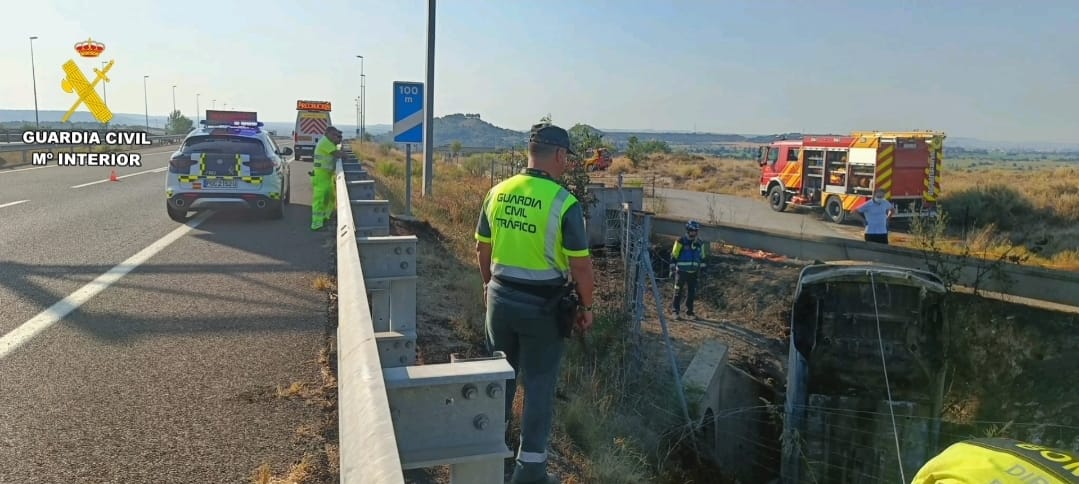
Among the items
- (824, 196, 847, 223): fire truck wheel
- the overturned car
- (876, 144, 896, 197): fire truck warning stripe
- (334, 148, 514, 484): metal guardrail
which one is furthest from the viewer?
(824, 196, 847, 223): fire truck wheel

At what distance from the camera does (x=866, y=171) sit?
75.0 feet

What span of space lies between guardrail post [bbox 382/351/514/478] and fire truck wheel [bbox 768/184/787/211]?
26.4m

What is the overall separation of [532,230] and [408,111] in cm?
934

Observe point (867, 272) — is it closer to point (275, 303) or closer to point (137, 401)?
point (275, 303)

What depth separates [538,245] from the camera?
412 cm

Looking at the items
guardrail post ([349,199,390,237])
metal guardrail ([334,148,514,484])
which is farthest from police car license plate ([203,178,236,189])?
metal guardrail ([334,148,514,484])

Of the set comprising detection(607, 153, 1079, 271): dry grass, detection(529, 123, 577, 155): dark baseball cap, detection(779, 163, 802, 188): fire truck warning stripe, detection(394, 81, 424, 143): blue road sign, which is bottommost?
detection(607, 153, 1079, 271): dry grass

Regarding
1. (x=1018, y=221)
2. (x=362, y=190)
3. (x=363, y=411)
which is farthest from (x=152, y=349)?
(x=1018, y=221)

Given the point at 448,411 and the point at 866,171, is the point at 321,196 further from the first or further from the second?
the point at 866,171

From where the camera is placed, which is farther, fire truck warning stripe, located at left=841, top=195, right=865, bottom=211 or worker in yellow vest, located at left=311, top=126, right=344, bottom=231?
fire truck warning stripe, located at left=841, top=195, right=865, bottom=211

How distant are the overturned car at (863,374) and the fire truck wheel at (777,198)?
782 inches

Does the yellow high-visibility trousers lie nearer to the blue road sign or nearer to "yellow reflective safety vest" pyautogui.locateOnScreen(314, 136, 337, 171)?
"yellow reflective safety vest" pyautogui.locateOnScreen(314, 136, 337, 171)

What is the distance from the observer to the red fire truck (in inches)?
873

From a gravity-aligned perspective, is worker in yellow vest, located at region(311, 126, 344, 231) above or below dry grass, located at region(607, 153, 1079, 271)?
above
